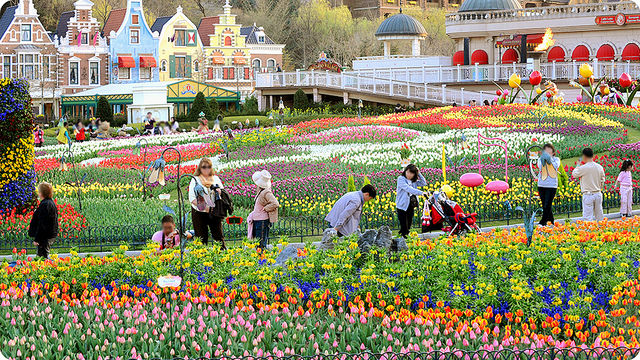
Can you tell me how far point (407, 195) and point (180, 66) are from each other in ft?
175

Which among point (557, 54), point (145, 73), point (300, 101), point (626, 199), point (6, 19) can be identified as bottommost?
point (626, 199)

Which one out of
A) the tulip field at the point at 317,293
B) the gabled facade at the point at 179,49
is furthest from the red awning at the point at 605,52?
the tulip field at the point at 317,293

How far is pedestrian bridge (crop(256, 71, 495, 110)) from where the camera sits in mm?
40562

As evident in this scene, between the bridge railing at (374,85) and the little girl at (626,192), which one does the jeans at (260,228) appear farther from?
the bridge railing at (374,85)

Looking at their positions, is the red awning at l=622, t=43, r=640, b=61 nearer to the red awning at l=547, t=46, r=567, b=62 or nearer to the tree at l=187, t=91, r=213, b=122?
the red awning at l=547, t=46, r=567, b=62

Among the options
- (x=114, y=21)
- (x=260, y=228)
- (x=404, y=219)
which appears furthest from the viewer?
(x=114, y=21)

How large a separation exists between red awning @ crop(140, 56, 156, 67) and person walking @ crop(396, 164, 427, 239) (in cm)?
5016

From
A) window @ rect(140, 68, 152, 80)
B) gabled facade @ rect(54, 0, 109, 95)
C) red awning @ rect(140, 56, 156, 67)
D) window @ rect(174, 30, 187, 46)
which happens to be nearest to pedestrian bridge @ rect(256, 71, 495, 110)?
red awning @ rect(140, 56, 156, 67)

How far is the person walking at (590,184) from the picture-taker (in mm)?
15570

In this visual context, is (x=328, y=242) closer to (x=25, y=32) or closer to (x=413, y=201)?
(x=413, y=201)

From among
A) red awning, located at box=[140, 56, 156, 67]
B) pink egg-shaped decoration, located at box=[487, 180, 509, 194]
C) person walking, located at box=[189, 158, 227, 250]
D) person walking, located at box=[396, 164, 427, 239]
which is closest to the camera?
person walking, located at box=[189, 158, 227, 250]

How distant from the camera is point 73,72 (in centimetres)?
6003

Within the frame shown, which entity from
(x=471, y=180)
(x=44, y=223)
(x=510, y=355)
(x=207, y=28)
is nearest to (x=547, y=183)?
(x=471, y=180)

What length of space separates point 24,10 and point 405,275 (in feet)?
170
